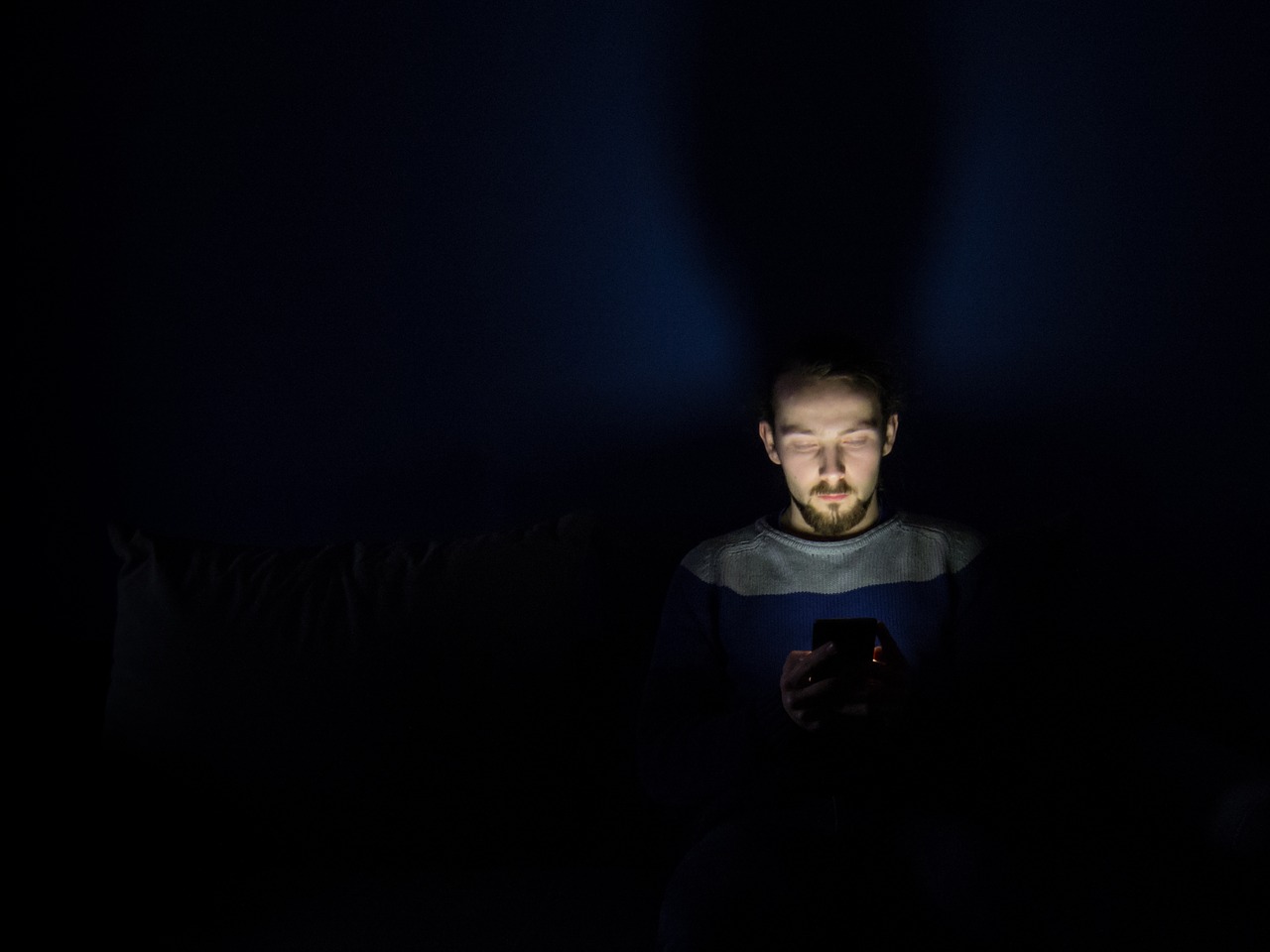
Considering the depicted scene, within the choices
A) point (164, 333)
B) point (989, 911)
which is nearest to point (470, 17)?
point (164, 333)

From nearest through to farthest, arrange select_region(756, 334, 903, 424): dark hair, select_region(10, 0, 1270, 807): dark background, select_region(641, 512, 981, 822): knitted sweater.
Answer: select_region(641, 512, 981, 822): knitted sweater → select_region(756, 334, 903, 424): dark hair → select_region(10, 0, 1270, 807): dark background

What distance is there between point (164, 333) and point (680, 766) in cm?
134

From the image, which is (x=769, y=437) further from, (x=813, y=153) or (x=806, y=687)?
(x=813, y=153)

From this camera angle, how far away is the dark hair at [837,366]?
1375 mm

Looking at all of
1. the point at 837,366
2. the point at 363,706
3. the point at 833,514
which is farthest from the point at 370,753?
the point at 837,366

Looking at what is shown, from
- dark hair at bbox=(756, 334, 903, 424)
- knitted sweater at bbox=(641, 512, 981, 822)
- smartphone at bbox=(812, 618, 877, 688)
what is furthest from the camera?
dark hair at bbox=(756, 334, 903, 424)

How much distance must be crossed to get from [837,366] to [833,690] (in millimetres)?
496

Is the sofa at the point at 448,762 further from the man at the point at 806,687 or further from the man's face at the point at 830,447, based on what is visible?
the man's face at the point at 830,447

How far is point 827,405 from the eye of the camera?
134 centimetres

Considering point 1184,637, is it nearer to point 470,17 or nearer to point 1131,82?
point 1131,82

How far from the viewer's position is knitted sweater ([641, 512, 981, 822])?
4.10 feet

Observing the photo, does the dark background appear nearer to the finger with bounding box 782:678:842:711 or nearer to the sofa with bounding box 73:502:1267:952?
the sofa with bounding box 73:502:1267:952

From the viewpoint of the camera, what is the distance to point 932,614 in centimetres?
133

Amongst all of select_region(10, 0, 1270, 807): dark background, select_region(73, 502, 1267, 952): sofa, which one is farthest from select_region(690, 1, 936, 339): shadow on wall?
select_region(73, 502, 1267, 952): sofa
